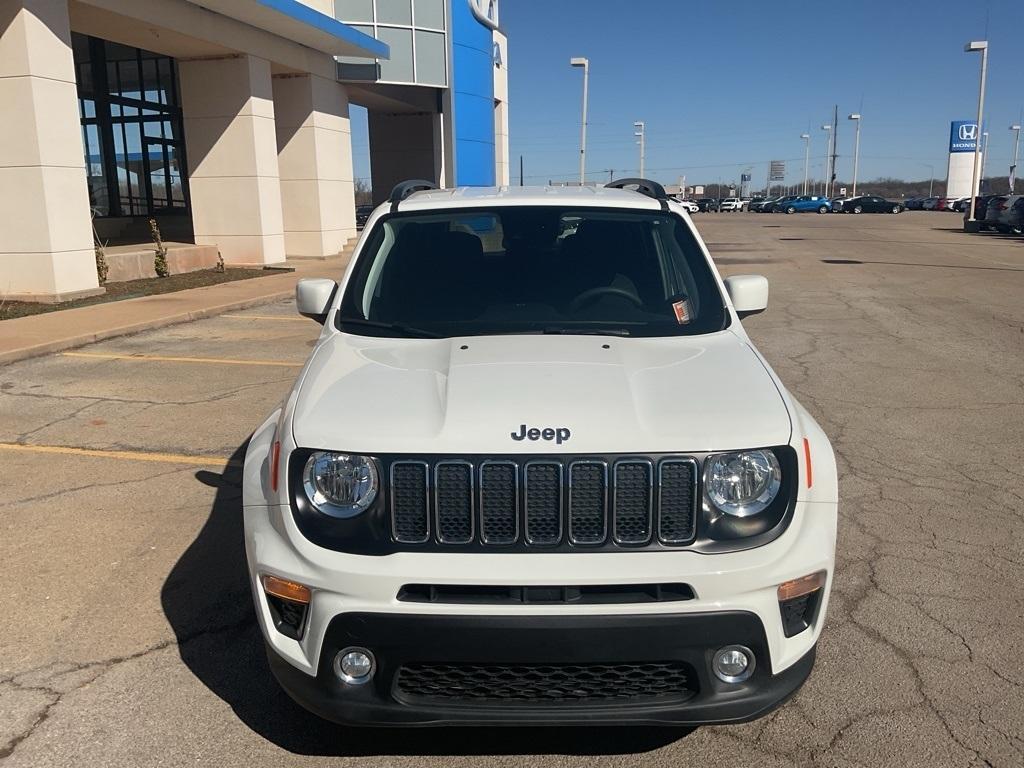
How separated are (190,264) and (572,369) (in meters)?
17.5

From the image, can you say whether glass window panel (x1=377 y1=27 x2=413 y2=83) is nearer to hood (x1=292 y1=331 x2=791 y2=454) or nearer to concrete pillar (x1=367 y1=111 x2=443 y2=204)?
concrete pillar (x1=367 y1=111 x2=443 y2=204)

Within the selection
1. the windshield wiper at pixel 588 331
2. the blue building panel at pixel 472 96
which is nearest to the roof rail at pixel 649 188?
the windshield wiper at pixel 588 331

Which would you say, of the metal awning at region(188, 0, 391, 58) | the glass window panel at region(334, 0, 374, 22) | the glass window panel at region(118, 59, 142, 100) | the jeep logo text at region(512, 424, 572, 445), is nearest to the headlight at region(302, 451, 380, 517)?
the jeep logo text at region(512, 424, 572, 445)

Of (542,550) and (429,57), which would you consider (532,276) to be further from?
(429,57)

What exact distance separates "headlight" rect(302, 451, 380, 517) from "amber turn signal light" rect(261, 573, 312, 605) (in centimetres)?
23

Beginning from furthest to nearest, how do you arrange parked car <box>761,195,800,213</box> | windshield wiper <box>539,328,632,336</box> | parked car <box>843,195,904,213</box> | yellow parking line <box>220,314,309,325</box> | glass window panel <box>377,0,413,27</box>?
parked car <box>761,195,800,213</box>, parked car <box>843,195,904,213</box>, glass window panel <box>377,0,413,27</box>, yellow parking line <box>220,314,309,325</box>, windshield wiper <box>539,328,632,336</box>

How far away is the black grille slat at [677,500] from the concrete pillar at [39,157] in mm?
13013

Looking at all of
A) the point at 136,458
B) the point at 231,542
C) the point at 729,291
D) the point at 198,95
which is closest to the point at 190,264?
the point at 198,95

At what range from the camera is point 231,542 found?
4539 millimetres

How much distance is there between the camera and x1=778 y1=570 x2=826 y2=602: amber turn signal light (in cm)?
258

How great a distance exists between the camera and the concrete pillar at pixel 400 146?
113 feet

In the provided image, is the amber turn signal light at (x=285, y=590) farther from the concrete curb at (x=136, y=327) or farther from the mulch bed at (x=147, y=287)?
the mulch bed at (x=147, y=287)

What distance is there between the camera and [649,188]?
4.81 m

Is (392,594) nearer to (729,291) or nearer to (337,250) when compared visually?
(729,291)
